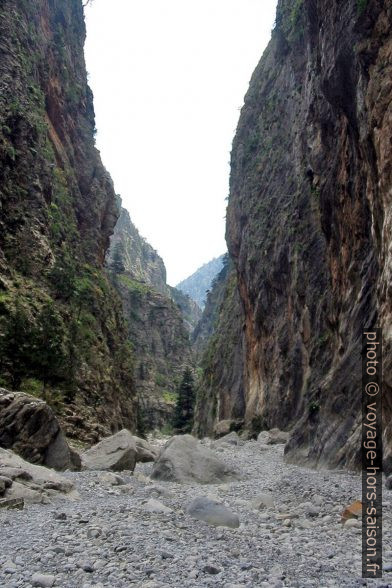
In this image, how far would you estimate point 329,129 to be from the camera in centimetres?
2219

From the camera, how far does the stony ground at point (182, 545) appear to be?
480 cm

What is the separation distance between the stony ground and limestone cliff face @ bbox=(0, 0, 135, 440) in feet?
50.7

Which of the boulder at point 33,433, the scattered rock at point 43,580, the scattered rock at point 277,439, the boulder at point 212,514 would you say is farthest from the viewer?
the scattered rock at point 277,439

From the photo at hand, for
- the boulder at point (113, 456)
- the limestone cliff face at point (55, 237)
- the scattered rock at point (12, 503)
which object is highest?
the limestone cliff face at point (55, 237)

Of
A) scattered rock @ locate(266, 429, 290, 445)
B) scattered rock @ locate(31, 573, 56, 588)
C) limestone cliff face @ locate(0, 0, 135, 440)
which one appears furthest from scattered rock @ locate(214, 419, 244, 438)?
scattered rock @ locate(31, 573, 56, 588)

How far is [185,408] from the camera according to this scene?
66.6 meters

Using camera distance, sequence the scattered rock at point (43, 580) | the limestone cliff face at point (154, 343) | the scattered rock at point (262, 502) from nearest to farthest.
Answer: the scattered rock at point (43, 580)
the scattered rock at point (262, 502)
the limestone cliff face at point (154, 343)

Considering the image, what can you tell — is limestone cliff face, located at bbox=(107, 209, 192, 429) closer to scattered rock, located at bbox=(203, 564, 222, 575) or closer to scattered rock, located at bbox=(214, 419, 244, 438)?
scattered rock, located at bbox=(214, 419, 244, 438)

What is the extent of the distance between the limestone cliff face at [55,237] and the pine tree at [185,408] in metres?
22.5

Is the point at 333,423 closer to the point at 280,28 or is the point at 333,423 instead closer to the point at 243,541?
the point at 243,541

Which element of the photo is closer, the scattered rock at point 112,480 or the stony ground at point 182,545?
the stony ground at point 182,545

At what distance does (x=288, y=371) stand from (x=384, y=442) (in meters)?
23.3

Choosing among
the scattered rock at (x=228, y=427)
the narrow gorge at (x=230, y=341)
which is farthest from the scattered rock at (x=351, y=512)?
the scattered rock at (x=228, y=427)

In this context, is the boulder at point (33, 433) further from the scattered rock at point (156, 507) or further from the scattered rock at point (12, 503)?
the scattered rock at point (156, 507)
